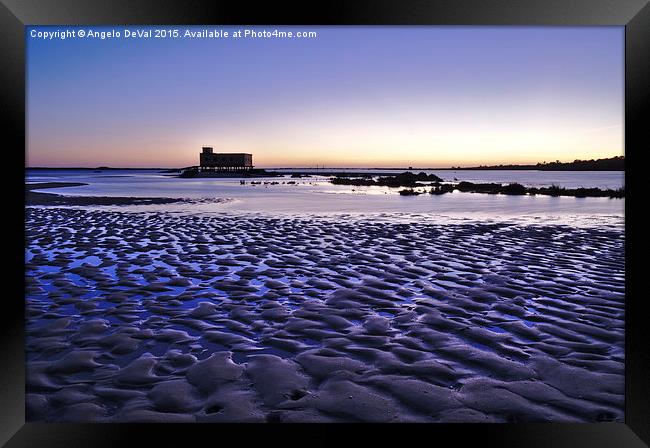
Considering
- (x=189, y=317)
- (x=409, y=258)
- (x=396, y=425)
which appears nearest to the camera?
(x=396, y=425)

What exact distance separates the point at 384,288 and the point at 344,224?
891cm

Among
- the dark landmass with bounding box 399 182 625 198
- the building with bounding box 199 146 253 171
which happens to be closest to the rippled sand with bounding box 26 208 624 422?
the dark landmass with bounding box 399 182 625 198

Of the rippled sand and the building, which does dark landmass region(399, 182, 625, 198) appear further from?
the building

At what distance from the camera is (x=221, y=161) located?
90.7 meters

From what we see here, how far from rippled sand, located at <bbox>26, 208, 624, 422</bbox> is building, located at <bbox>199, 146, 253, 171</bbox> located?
79.3 meters

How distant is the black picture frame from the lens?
3.75m
